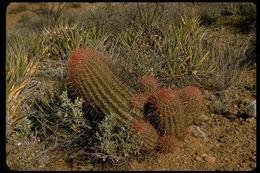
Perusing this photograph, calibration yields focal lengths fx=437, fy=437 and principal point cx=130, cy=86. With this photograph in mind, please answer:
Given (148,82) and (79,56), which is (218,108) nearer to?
(148,82)

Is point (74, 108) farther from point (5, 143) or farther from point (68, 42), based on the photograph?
point (68, 42)

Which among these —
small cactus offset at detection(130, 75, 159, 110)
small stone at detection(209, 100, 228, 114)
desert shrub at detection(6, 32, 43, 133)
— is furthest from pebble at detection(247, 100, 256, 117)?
desert shrub at detection(6, 32, 43, 133)

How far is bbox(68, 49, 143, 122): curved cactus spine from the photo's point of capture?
154 inches

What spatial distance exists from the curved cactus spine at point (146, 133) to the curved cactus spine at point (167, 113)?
8 cm

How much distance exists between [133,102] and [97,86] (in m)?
0.36

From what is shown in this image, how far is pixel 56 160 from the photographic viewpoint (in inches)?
161

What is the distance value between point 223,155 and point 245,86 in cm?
136

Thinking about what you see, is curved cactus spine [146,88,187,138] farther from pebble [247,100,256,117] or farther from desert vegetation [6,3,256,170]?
pebble [247,100,256,117]

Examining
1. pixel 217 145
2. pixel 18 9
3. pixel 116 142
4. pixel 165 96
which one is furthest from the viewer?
pixel 18 9

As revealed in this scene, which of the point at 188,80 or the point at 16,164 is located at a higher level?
the point at 188,80

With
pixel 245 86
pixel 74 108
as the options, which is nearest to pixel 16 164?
pixel 74 108

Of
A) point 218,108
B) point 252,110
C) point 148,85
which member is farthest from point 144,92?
point 252,110

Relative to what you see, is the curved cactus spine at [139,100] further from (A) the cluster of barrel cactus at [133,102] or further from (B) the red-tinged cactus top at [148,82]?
(B) the red-tinged cactus top at [148,82]

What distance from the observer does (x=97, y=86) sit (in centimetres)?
393
